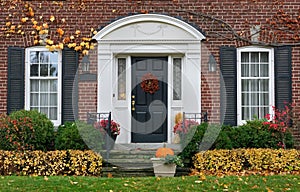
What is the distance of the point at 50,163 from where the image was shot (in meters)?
9.45

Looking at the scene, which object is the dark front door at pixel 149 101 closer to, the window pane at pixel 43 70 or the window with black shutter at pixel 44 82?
the window with black shutter at pixel 44 82

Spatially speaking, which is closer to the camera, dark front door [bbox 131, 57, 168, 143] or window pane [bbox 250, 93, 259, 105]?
window pane [bbox 250, 93, 259, 105]

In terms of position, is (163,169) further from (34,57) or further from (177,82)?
(34,57)

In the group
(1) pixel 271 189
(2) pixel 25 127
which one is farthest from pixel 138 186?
(2) pixel 25 127

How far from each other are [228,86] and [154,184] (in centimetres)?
409

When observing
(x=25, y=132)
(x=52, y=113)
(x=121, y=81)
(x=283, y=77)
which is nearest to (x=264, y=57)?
→ (x=283, y=77)

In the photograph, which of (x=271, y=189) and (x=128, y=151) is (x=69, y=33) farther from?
(x=271, y=189)

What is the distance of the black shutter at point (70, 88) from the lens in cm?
1109

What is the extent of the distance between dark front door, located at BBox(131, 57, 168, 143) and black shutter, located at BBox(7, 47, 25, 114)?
8.73ft

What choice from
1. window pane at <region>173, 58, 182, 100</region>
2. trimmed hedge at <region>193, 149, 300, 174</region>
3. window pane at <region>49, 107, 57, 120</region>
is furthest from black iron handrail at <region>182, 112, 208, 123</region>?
window pane at <region>49, 107, 57, 120</region>

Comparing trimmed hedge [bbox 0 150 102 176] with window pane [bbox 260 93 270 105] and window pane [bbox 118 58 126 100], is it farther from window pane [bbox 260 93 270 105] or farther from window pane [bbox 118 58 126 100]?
window pane [bbox 260 93 270 105]

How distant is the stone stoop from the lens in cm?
955

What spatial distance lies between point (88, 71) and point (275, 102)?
4.51 m

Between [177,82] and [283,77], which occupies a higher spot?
[283,77]
